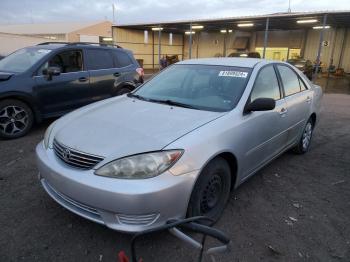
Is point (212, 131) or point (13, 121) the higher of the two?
point (212, 131)

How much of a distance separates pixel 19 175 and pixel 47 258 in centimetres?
179

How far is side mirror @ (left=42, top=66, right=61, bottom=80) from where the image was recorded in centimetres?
545

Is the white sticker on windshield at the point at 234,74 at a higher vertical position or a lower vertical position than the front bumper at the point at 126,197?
higher

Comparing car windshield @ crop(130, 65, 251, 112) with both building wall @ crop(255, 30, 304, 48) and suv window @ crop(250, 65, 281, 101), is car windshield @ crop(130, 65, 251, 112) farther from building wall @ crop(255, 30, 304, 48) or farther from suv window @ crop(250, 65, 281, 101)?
building wall @ crop(255, 30, 304, 48)

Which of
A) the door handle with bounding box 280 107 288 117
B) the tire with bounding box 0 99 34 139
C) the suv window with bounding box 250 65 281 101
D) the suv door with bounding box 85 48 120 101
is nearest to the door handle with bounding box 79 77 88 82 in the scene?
the suv door with bounding box 85 48 120 101

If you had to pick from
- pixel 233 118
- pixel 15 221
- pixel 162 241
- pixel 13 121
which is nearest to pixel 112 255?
pixel 162 241

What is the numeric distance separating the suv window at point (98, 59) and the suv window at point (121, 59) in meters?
0.15

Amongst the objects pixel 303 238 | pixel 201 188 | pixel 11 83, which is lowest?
pixel 303 238

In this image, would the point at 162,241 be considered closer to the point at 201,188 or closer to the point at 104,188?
the point at 201,188

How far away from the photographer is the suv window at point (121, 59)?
700cm

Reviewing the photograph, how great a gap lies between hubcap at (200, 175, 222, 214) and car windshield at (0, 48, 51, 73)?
435cm

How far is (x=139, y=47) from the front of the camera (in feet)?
92.4

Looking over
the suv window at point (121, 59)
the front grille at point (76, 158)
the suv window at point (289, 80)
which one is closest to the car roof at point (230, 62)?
the suv window at point (289, 80)

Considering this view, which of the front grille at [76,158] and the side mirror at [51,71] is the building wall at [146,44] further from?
the front grille at [76,158]
